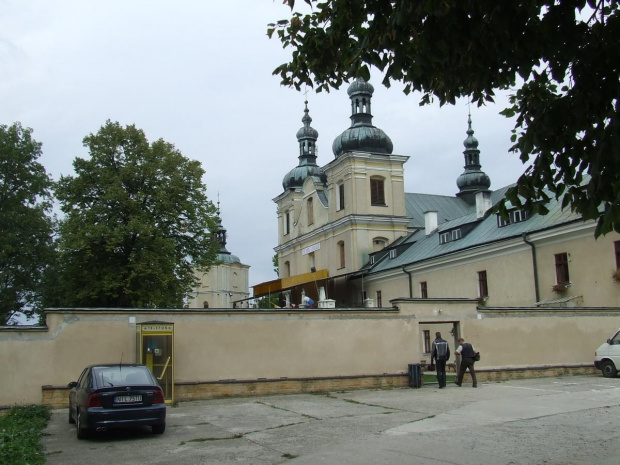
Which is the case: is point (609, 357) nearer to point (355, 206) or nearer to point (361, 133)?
point (355, 206)

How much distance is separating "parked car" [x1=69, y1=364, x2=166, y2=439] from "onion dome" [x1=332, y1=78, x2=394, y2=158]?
40.3 m

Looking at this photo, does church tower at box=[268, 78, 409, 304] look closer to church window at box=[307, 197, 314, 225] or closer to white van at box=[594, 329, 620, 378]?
church window at box=[307, 197, 314, 225]

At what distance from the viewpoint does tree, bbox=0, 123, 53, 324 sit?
126 ft

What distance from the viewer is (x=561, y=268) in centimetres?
3117

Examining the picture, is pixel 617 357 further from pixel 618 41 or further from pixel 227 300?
pixel 227 300

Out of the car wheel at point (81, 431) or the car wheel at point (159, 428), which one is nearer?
the car wheel at point (81, 431)

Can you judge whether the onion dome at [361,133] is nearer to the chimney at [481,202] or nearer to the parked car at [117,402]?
the chimney at [481,202]

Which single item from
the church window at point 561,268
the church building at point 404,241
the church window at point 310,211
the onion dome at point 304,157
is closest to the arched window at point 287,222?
the church building at point 404,241

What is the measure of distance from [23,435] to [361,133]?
141 feet

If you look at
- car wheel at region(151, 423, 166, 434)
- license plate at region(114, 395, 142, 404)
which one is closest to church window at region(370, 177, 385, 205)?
car wheel at region(151, 423, 166, 434)

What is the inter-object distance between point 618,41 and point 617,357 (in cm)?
1777

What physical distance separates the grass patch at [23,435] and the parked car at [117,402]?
0.96m

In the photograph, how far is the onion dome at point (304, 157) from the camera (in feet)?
213

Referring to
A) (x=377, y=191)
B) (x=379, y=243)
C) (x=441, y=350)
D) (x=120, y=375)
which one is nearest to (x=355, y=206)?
(x=377, y=191)
